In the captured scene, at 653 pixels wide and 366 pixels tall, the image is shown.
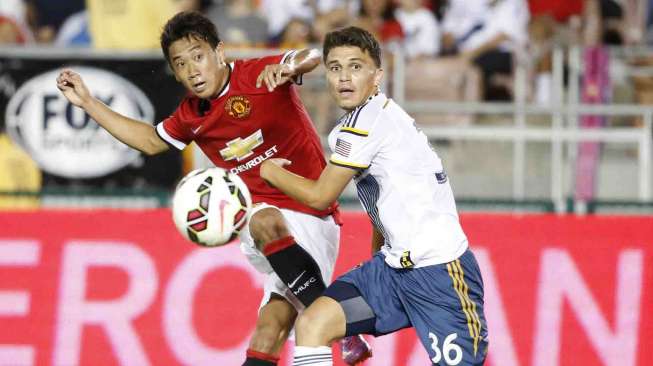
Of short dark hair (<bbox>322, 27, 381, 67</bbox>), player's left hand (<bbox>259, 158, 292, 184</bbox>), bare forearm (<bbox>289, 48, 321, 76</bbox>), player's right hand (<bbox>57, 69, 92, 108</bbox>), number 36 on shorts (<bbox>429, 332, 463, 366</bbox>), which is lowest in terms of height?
number 36 on shorts (<bbox>429, 332, 463, 366</bbox>)

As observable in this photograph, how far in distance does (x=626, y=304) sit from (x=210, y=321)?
301 cm

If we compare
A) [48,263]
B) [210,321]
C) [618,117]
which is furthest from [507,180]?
[48,263]

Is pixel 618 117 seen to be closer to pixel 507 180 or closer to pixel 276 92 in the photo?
pixel 507 180

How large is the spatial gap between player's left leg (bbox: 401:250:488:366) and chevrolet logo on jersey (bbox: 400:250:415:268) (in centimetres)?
4

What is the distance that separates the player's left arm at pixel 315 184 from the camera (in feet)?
20.8

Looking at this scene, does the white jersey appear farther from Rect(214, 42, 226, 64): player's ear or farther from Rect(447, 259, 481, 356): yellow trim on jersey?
Rect(214, 42, 226, 64): player's ear

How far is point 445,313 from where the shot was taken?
6.41 meters

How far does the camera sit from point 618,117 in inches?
455

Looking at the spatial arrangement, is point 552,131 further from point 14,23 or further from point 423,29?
point 14,23

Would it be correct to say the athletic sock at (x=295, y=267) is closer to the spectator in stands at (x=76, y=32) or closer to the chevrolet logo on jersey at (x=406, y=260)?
the chevrolet logo on jersey at (x=406, y=260)

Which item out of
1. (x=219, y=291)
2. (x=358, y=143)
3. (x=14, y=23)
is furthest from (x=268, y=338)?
(x=14, y=23)

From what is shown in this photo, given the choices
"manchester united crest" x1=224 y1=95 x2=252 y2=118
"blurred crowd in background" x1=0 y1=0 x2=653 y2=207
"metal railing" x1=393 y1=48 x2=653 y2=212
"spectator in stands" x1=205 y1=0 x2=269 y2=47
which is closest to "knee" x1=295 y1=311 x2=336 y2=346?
"manchester united crest" x1=224 y1=95 x2=252 y2=118

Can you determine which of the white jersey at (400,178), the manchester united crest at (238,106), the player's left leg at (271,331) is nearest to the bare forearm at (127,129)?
the manchester united crest at (238,106)

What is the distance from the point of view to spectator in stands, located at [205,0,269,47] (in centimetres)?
1169
